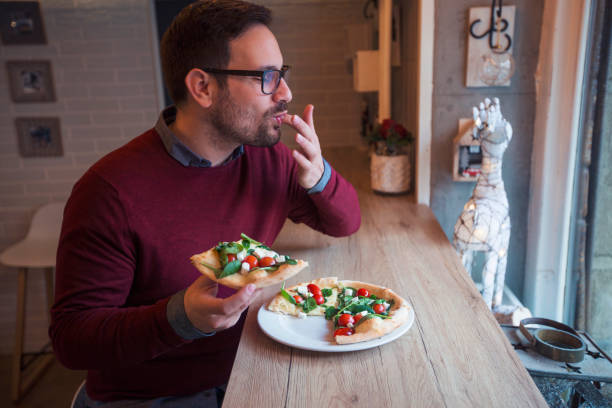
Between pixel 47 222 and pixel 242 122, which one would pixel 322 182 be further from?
pixel 47 222

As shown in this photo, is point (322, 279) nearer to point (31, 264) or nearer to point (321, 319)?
point (321, 319)

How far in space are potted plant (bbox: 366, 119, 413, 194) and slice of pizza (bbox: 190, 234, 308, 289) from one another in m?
1.09

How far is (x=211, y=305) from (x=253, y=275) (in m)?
0.10

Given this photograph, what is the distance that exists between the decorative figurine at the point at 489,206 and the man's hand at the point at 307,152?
1.80ft

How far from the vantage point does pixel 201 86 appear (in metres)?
1.29

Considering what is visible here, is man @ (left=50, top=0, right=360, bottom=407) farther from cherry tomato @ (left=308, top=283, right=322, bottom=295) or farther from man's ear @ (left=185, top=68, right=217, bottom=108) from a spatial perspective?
cherry tomato @ (left=308, top=283, right=322, bottom=295)

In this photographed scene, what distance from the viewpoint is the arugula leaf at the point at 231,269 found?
0.95 meters

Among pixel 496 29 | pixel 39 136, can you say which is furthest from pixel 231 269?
pixel 39 136

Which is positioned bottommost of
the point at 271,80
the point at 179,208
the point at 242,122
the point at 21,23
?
the point at 179,208

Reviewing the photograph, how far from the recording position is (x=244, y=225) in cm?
135

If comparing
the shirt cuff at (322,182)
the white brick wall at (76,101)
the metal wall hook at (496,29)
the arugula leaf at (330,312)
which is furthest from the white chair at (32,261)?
the metal wall hook at (496,29)

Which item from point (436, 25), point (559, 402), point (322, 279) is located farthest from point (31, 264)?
point (559, 402)

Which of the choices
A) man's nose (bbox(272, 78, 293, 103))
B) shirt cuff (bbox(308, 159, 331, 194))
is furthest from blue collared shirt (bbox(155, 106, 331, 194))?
man's nose (bbox(272, 78, 293, 103))

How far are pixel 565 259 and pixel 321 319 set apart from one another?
1.20 meters
